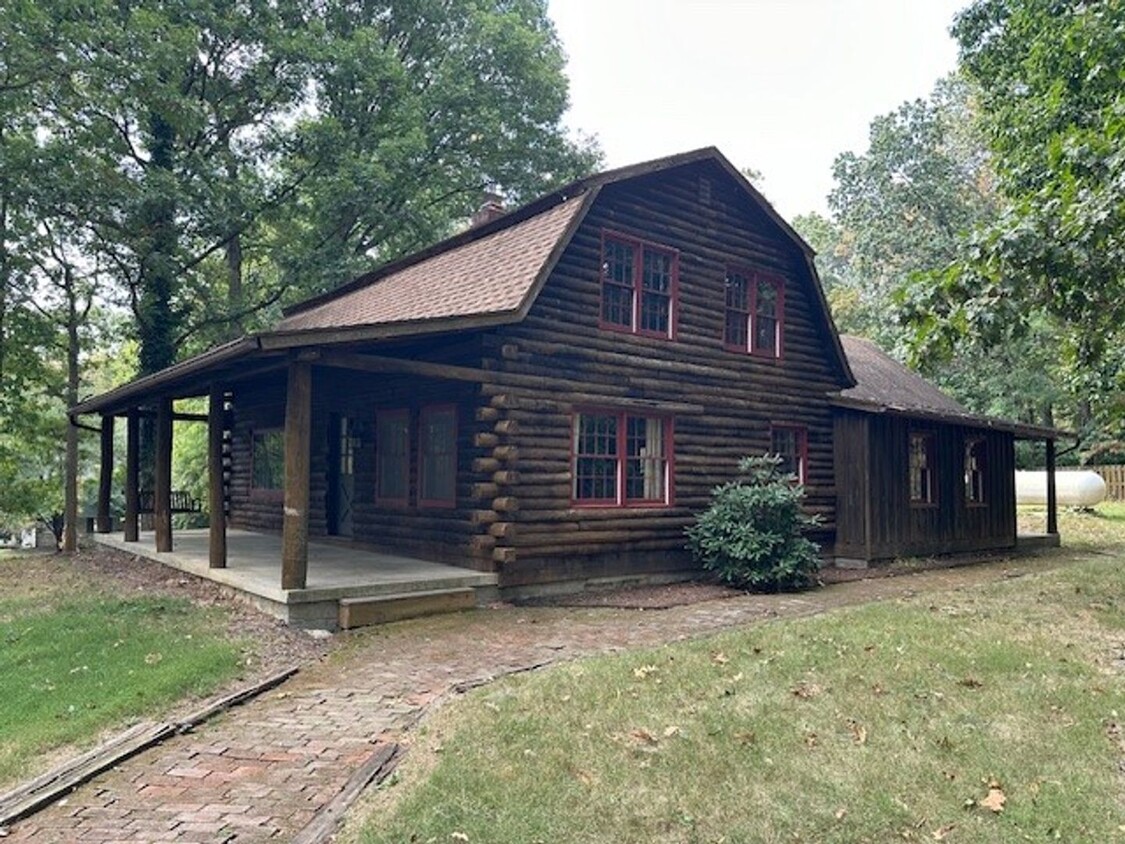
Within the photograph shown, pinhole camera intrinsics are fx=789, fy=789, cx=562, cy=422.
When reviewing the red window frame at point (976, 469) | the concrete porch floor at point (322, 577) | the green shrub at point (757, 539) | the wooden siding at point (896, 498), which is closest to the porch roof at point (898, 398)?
the wooden siding at point (896, 498)

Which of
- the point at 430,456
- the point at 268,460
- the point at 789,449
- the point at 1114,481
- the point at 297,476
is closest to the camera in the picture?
the point at 297,476

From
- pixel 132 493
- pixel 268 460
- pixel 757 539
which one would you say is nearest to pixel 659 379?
pixel 757 539

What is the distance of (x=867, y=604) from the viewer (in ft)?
31.0

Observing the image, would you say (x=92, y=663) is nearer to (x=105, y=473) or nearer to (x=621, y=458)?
(x=621, y=458)

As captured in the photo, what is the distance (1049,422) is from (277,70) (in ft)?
101

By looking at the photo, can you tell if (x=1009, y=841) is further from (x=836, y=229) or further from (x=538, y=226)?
(x=836, y=229)

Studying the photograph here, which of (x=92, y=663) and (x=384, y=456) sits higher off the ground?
(x=384, y=456)

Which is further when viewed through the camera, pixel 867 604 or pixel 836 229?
pixel 836 229

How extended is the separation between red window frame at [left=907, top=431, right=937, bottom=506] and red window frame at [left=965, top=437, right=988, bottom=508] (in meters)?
1.39

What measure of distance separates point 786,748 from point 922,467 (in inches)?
468

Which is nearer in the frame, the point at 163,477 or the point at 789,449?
the point at 163,477

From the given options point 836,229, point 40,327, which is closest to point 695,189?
point 40,327

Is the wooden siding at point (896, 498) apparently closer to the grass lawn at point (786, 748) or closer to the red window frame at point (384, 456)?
the grass lawn at point (786, 748)

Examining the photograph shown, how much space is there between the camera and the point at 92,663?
6.58 m
